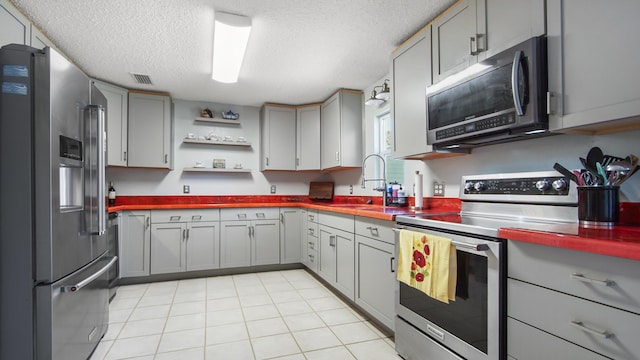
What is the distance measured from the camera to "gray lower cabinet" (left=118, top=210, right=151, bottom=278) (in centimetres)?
362

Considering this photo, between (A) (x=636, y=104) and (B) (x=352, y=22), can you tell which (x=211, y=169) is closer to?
(B) (x=352, y=22)

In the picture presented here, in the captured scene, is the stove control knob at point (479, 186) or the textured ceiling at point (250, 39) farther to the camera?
the textured ceiling at point (250, 39)

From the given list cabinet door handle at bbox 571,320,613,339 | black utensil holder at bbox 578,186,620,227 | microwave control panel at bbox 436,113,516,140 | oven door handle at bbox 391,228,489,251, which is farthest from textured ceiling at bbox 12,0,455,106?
cabinet door handle at bbox 571,320,613,339

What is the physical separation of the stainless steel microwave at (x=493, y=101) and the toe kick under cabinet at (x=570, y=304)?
0.70 meters

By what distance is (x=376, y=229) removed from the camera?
2355 millimetres

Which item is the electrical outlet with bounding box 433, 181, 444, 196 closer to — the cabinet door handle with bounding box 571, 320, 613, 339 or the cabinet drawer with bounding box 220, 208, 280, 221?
the cabinet door handle with bounding box 571, 320, 613, 339

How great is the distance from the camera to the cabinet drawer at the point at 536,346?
106 cm

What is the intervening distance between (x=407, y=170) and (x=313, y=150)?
5.81ft

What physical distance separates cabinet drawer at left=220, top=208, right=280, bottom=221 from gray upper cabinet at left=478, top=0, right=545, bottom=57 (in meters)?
3.17

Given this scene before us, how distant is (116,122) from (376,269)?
11.6 ft

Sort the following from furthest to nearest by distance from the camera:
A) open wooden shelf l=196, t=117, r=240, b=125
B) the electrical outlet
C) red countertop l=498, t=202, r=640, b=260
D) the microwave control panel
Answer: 1. open wooden shelf l=196, t=117, r=240, b=125
2. the electrical outlet
3. the microwave control panel
4. red countertop l=498, t=202, r=640, b=260

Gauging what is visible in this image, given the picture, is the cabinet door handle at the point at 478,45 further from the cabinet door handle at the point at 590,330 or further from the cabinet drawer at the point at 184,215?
the cabinet drawer at the point at 184,215

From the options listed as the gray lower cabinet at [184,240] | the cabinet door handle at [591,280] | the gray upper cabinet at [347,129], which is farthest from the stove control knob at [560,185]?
the gray lower cabinet at [184,240]

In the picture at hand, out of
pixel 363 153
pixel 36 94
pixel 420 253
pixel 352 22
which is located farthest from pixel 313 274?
pixel 36 94
